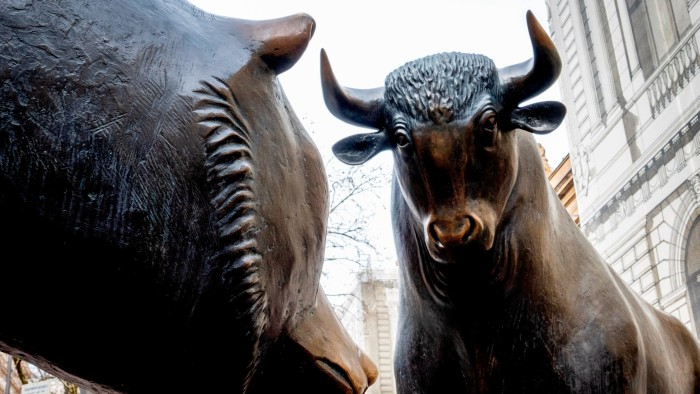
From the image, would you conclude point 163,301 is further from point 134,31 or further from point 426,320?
point 426,320

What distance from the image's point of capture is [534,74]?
9.96 ft

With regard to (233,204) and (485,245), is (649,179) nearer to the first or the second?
(485,245)

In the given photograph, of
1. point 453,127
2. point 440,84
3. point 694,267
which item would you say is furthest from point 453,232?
point 694,267

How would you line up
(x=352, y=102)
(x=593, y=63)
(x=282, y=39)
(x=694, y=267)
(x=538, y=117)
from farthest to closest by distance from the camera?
1. (x=593, y=63)
2. (x=694, y=267)
3. (x=352, y=102)
4. (x=538, y=117)
5. (x=282, y=39)

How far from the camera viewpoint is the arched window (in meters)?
12.5

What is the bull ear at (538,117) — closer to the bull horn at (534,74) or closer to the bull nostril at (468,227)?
the bull horn at (534,74)

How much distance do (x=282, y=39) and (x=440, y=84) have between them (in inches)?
76.4

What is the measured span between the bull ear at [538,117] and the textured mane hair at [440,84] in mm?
137

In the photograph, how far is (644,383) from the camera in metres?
3.09

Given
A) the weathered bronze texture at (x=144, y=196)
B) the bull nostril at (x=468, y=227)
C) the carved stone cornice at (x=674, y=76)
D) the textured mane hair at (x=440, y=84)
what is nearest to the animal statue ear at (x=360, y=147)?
the textured mane hair at (x=440, y=84)

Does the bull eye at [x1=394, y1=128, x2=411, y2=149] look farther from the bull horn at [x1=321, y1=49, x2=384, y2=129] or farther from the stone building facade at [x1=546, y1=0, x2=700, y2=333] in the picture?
the stone building facade at [x1=546, y1=0, x2=700, y2=333]

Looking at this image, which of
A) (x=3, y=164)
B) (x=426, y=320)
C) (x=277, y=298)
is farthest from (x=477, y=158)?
(x=3, y=164)

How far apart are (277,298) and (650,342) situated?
2.82 m

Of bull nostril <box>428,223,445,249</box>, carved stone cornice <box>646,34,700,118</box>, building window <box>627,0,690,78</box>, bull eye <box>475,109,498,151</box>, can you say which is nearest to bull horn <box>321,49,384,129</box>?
bull eye <box>475,109,498,151</box>
